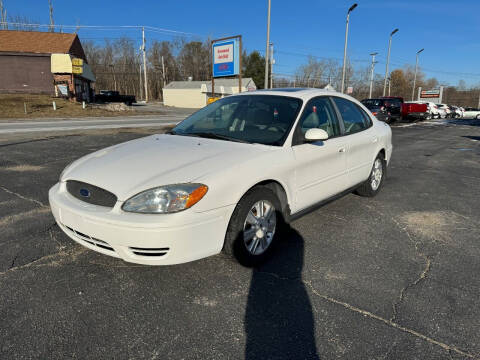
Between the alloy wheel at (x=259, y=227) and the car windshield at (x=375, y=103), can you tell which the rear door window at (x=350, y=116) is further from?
the car windshield at (x=375, y=103)

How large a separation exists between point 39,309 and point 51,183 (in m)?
3.98

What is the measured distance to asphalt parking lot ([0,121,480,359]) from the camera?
2.11m

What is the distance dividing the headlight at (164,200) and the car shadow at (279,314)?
90 centimetres

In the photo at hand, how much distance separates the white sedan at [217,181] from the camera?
2471mm

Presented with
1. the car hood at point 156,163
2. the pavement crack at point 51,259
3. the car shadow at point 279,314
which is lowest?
the car shadow at point 279,314

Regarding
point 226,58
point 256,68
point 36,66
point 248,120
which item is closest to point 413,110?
point 226,58

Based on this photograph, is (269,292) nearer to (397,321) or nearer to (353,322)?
(353,322)

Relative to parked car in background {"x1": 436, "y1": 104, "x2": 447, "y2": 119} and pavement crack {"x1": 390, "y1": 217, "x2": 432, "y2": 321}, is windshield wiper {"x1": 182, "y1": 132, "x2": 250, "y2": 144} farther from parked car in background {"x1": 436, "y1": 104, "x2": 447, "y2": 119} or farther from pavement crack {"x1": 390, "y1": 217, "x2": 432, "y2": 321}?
parked car in background {"x1": 436, "y1": 104, "x2": 447, "y2": 119}

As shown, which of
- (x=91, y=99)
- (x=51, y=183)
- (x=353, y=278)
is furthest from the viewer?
(x=91, y=99)

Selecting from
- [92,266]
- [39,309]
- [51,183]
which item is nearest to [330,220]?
[92,266]

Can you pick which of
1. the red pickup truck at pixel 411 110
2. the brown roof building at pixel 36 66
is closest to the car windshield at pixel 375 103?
the red pickup truck at pixel 411 110

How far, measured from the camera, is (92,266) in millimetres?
3029

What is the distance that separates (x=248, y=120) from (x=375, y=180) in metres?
2.56

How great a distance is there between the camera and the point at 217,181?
2.59m
